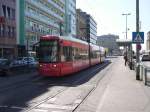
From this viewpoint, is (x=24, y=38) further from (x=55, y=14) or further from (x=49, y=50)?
(x=49, y=50)

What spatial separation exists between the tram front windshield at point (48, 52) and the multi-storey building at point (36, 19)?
49.1m

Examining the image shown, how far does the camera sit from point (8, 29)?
70.3 meters

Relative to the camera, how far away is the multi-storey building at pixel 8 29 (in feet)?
221

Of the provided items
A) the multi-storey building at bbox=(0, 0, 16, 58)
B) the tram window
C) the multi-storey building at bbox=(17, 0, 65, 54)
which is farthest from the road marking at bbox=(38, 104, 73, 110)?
the multi-storey building at bbox=(17, 0, 65, 54)

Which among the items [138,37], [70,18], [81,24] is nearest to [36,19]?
[70,18]

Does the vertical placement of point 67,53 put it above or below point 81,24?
below

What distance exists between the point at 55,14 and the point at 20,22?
1384 inches

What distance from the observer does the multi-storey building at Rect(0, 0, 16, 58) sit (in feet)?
221

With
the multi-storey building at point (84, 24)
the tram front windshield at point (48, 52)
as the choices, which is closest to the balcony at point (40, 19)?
the multi-storey building at point (84, 24)

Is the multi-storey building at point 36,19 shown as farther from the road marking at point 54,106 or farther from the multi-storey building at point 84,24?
the road marking at point 54,106

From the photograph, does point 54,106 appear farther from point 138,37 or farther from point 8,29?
point 8,29

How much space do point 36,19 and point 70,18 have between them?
148 feet

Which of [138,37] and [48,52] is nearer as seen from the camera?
[138,37]

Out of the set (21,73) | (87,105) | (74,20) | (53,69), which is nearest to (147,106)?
(87,105)
